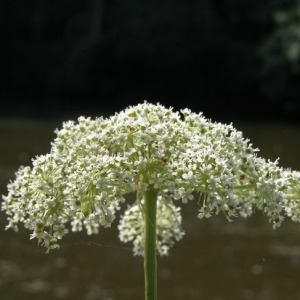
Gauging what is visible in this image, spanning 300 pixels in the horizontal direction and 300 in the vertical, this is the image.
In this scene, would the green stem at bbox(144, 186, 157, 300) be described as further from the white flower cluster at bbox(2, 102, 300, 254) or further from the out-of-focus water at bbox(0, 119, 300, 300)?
the out-of-focus water at bbox(0, 119, 300, 300)

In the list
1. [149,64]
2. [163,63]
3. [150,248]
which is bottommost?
[150,248]

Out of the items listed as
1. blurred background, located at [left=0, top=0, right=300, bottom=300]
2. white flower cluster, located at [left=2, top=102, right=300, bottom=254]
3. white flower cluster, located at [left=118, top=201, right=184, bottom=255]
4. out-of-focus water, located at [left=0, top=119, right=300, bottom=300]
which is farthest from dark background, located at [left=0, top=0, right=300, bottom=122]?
white flower cluster, located at [left=2, top=102, right=300, bottom=254]

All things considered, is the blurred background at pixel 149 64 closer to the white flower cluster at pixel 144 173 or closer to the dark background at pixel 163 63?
the dark background at pixel 163 63

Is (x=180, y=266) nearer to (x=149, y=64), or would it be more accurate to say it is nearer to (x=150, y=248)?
(x=150, y=248)

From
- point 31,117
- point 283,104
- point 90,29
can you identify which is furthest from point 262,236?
point 90,29

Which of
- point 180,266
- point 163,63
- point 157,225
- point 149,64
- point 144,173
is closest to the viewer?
point 144,173

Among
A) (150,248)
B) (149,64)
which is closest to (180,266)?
(150,248)
